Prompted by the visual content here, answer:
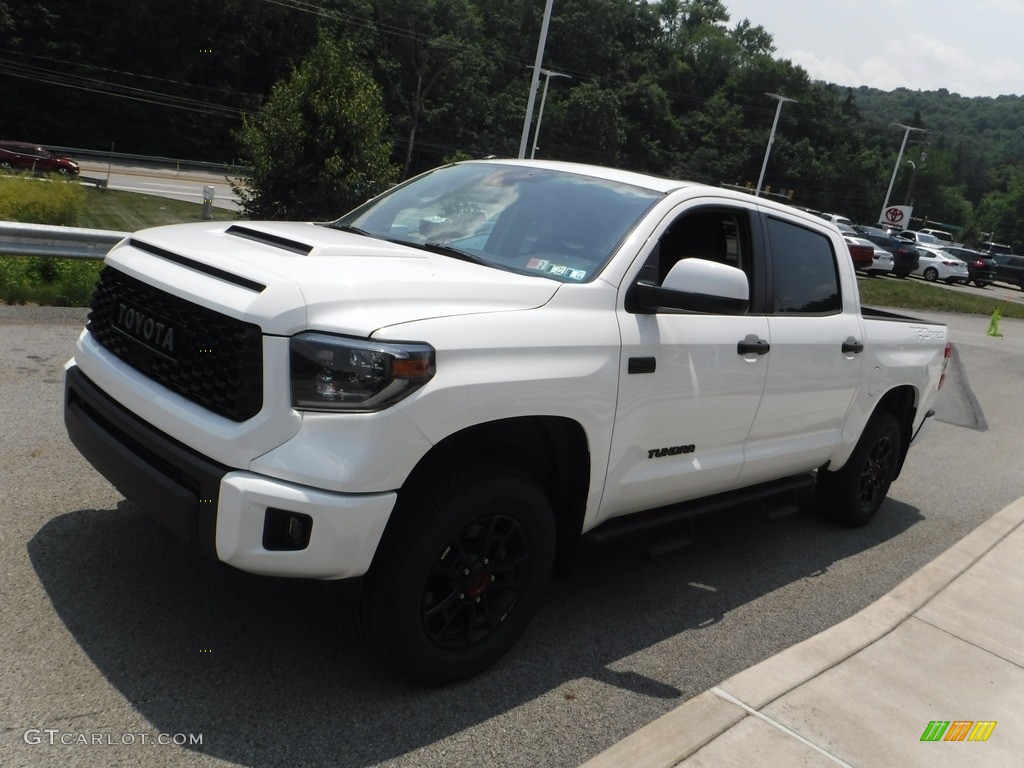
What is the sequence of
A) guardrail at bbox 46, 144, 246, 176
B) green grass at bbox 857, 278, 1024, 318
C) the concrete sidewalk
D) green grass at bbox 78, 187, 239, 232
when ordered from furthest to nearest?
guardrail at bbox 46, 144, 246, 176 → green grass at bbox 857, 278, 1024, 318 → green grass at bbox 78, 187, 239, 232 → the concrete sidewalk

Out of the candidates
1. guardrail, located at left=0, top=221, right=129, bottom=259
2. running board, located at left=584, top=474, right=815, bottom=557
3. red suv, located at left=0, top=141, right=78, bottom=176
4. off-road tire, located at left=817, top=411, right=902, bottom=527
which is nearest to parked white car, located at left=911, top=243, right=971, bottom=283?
red suv, located at left=0, top=141, right=78, bottom=176

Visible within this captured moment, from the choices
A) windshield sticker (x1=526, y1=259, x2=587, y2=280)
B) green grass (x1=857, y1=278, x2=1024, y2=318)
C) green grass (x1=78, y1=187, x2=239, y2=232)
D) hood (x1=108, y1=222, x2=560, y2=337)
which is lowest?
green grass (x1=78, y1=187, x2=239, y2=232)

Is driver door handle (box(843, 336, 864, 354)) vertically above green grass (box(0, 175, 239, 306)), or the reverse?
driver door handle (box(843, 336, 864, 354))

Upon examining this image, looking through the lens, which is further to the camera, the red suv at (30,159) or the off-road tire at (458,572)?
the red suv at (30,159)

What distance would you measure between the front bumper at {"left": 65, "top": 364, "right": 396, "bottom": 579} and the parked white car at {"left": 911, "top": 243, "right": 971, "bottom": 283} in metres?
42.4

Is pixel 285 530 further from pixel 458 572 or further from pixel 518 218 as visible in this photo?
pixel 518 218

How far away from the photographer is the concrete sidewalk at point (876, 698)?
3.46 m

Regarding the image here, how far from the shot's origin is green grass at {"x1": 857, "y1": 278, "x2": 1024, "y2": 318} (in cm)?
2631

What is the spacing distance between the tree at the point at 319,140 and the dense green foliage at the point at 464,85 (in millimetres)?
21389

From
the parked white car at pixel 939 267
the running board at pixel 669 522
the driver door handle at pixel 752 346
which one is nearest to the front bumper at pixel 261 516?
the running board at pixel 669 522

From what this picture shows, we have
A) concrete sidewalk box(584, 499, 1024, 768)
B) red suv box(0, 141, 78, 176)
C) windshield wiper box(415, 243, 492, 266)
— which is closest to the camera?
concrete sidewalk box(584, 499, 1024, 768)

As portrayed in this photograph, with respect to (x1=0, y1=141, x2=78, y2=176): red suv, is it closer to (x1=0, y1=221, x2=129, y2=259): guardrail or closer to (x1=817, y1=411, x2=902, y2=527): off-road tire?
(x1=0, y1=221, x2=129, y2=259): guardrail

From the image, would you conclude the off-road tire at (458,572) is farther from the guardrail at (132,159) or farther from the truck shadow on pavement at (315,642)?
the guardrail at (132,159)

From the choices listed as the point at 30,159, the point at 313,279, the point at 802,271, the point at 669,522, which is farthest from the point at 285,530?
the point at 30,159
